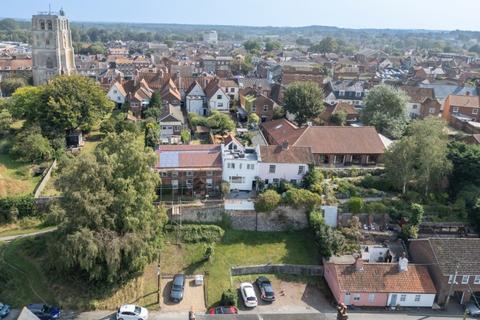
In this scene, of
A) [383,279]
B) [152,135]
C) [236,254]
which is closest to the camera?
[383,279]

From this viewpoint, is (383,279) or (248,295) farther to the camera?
(383,279)

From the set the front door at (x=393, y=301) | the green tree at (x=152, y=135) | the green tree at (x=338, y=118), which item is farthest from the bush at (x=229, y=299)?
the green tree at (x=338, y=118)

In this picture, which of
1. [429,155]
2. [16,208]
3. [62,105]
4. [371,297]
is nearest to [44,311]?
[16,208]

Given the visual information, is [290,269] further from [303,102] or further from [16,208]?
[303,102]

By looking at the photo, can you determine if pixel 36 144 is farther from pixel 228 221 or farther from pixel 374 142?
pixel 374 142

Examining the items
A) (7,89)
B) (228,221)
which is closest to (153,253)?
(228,221)

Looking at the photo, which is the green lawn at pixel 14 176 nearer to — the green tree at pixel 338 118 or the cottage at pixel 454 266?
the cottage at pixel 454 266

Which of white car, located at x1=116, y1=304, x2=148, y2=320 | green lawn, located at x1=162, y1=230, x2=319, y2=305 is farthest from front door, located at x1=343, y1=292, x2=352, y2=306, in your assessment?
white car, located at x1=116, y1=304, x2=148, y2=320
